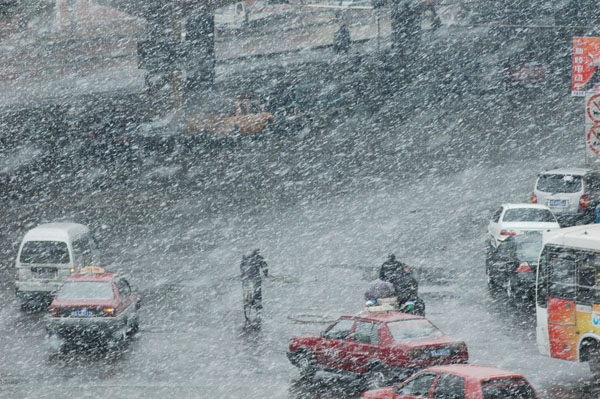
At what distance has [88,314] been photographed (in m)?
18.6

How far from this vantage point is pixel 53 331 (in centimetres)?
1848

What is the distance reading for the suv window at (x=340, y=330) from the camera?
615 inches

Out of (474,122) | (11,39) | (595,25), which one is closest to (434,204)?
(474,122)

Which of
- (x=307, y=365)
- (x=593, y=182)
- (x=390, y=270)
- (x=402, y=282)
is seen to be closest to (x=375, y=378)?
(x=307, y=365)

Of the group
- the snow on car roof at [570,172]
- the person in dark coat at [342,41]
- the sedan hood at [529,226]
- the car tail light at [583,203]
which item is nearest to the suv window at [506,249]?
the sedan hood at [529,226]

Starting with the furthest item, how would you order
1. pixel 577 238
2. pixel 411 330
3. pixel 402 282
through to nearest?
pixel 402 282 < pixel 577 238 < pixel 411 330

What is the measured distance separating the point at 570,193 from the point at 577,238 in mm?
11452

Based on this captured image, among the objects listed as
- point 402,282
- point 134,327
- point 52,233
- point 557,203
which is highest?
point 402,282

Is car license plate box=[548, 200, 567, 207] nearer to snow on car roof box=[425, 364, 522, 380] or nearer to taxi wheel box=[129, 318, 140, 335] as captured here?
taxi wheel box=[129, 318, 140, 335]

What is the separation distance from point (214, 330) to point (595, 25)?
36.7 metres

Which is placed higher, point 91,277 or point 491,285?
point 91,277

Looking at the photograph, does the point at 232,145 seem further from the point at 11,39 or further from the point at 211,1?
the point at 11,39

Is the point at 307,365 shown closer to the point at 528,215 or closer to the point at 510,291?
the point at 510,291

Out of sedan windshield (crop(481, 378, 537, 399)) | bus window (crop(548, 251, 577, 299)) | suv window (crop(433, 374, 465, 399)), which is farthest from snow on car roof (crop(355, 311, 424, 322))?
sedan windshield (crop(481, 378, 537, 399))
